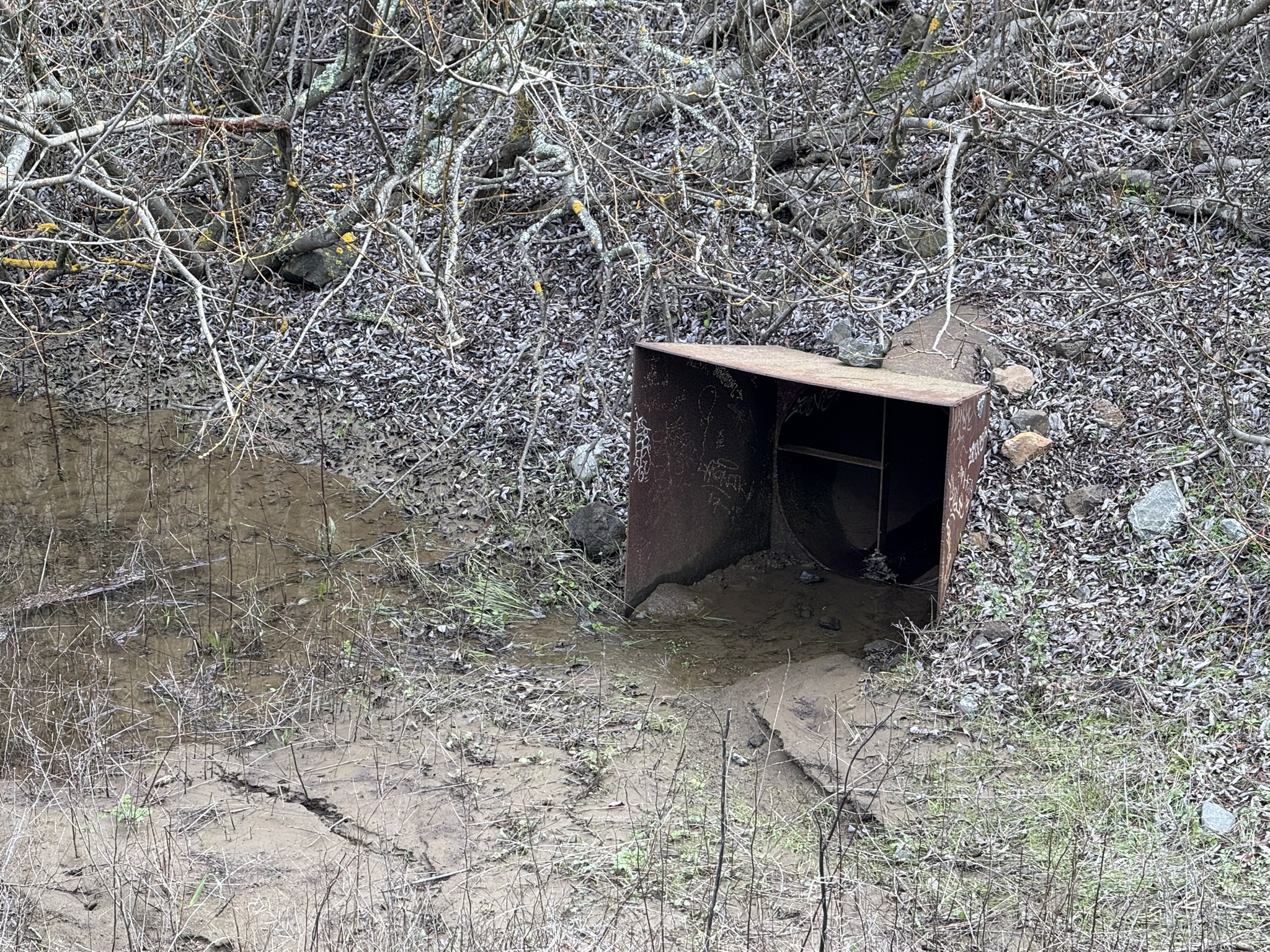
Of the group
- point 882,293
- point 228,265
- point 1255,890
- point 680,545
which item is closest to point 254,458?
point 228,265

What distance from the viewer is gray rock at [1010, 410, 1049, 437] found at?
Answer: 587 cm

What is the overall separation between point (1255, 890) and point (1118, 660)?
130 centimetres

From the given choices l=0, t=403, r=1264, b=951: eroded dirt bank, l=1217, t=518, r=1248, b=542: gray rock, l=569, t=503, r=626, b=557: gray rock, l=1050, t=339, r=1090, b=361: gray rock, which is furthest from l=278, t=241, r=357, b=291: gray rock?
l=1217, t=518, r=1248, b=542: gray rock

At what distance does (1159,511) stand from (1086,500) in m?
0.33

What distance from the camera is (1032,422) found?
5.87 m

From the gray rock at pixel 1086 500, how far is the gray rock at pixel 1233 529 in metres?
0.50

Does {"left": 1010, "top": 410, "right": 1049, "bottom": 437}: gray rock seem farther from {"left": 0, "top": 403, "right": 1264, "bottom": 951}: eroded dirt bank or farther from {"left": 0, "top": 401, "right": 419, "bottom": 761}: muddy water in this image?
{"left": 0, "top": 401, "right": 419, "bottom": 761}: muddy water

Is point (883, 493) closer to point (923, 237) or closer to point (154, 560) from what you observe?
point (923, 237)

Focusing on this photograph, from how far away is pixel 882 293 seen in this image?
7094 mm

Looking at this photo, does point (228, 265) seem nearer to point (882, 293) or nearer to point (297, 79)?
point (297, 79)

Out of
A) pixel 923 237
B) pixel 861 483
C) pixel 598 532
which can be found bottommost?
pixel 598 532

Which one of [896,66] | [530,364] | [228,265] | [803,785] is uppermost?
[896,66]

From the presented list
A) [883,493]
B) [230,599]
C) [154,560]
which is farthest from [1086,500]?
[154,560]

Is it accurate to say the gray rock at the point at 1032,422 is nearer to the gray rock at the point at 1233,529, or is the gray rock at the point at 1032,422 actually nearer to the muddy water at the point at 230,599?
the gray rock at the point at 1233,529
